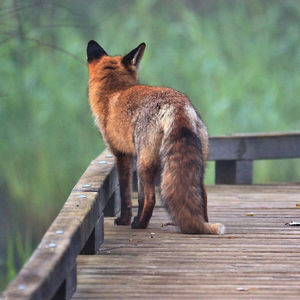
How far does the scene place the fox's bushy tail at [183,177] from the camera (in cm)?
475

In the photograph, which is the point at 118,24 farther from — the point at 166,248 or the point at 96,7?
the point at 166,248

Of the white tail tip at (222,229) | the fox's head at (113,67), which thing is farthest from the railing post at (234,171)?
the white tail tip at (222,229)

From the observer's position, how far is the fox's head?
5.75 m

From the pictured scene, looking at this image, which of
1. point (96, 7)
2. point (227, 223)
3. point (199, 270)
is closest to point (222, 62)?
point (96, 7)

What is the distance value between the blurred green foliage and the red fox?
2242 mm

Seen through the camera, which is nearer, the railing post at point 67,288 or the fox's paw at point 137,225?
the railing post at point 67,288

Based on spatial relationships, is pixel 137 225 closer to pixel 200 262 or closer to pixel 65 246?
pixel 200 262

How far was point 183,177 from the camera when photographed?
15.6 ft

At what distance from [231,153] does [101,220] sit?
9.61 ft

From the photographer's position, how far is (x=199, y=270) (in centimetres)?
422

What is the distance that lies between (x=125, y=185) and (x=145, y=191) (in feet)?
1.59

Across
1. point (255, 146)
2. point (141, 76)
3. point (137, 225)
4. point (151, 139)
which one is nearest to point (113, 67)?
point (151, 139)

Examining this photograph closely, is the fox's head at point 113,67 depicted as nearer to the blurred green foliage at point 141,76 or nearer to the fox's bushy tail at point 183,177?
the fox's bushy tail at point 183,177

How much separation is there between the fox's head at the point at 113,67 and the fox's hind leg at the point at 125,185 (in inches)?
20.7
